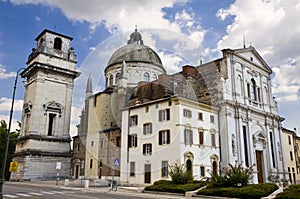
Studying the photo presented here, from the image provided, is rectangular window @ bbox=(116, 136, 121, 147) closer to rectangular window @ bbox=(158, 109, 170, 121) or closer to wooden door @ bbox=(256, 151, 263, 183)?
rectangular window @ bbox=(158, 109, 170, 121)

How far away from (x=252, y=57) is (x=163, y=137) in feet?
80.6

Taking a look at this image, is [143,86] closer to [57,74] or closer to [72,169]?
[57,74]

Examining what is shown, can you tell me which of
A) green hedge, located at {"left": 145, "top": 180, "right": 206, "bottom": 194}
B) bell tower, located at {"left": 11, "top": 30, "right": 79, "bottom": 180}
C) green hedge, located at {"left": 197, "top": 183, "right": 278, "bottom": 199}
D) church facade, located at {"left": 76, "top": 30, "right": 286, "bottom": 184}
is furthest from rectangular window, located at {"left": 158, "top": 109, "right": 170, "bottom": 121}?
bell tower, located at {"left": 11, "top": 30, "right": 79, "bottom": 180}

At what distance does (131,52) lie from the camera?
53.4m

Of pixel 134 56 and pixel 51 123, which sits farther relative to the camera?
pixel 134 56

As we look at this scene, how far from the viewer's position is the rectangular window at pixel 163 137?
32.2m

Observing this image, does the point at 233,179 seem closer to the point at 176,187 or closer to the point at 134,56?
the point at 176,187

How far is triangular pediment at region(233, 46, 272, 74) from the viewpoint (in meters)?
44.9

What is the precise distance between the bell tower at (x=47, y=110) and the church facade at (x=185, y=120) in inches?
168

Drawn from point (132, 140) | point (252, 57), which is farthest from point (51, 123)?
point (252, 57)

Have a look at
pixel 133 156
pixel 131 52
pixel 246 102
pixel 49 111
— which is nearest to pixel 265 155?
pixel 246 102

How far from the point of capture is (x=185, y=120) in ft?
107

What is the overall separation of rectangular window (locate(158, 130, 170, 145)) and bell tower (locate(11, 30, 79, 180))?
18.5 meters

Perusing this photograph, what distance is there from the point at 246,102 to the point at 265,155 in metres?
8.75
